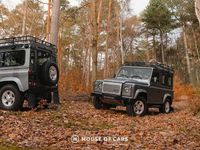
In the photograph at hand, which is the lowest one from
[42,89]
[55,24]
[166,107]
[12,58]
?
[166,107]

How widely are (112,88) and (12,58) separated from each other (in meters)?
4.11

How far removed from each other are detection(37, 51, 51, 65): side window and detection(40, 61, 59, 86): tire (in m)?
0.29

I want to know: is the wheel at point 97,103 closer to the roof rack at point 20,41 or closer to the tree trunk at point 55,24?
the tree trunk at point 55,24

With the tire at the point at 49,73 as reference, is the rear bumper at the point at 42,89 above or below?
below

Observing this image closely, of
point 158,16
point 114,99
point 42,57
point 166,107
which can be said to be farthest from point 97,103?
point 158,16

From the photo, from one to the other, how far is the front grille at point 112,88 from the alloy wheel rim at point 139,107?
0.88 m

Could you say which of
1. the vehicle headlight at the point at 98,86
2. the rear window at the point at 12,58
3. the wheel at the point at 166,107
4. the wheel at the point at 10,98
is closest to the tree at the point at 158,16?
the wheel at the point at 166,107

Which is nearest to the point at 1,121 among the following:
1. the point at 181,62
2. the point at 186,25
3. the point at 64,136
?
the point at 64,136

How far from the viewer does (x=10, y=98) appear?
37.0ft

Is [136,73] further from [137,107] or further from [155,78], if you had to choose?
[137,107]

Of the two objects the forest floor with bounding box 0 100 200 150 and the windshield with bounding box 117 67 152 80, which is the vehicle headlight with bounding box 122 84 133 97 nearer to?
the windshield with bounding box 117 67 152 80

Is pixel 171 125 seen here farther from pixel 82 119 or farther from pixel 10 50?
pixel 10 50

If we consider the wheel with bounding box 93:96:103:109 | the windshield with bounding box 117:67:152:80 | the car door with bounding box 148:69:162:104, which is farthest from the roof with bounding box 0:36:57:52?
the car door with bounding box 148:69:162:104

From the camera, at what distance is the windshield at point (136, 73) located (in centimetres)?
1448
